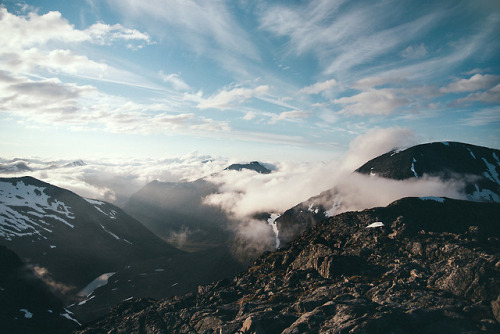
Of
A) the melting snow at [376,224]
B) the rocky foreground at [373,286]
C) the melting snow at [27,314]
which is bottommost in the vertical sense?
the melting snow at [27,314]

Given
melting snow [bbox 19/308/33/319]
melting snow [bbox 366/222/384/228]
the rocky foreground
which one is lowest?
melting snow [bbox 19/308/33/319]

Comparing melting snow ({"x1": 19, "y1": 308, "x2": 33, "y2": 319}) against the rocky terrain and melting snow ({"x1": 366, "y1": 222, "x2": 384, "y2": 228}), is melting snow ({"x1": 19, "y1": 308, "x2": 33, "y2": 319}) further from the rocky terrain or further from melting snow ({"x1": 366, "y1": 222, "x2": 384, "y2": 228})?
melting snow ({"x1": 366, "y1": 222, "x2": 384, "y2": 228})

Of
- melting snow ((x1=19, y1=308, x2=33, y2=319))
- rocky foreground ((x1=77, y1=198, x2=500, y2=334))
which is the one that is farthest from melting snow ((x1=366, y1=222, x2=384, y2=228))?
melting snow ((x1=19, y1=308, x2=33, y2=319))

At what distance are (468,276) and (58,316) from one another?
24771 cm

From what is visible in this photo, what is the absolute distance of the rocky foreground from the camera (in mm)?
60000

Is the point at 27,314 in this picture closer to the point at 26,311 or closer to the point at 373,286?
the point at 26,311

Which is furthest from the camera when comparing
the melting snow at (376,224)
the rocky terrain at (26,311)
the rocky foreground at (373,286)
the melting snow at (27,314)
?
the melting snow at (27,314)

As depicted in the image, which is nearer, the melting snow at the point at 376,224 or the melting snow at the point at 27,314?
the melting snow at the point at 376,224

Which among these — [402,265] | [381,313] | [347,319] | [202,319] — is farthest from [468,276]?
[202,319]

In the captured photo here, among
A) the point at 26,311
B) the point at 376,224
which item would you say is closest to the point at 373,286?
the point at 376,224

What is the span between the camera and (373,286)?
75188mm

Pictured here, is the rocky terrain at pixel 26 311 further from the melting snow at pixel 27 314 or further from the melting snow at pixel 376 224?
the melting snow at pixel 376 224

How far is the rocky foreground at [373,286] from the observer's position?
2362 inches

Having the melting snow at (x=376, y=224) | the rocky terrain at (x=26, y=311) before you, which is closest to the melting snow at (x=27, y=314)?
the rocky terrain at (x=26, y=311)
